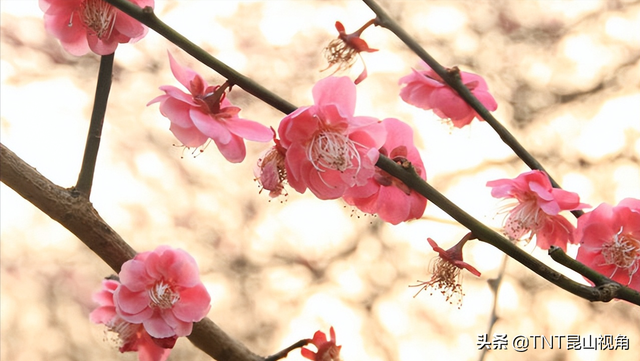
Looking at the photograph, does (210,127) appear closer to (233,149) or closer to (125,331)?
(233,149)

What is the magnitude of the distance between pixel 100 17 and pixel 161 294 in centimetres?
15

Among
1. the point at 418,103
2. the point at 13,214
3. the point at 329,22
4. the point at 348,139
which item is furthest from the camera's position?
the point at 329,22

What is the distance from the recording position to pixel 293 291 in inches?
37.2

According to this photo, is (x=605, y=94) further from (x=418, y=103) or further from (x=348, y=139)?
(x=348, y=139)

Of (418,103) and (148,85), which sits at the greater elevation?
(148,85)

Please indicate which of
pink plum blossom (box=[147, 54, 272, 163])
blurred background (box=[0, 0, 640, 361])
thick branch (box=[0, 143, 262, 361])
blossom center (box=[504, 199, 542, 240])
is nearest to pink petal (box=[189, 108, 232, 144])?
pink plum blossom (box=[147, 54, 272, 163])

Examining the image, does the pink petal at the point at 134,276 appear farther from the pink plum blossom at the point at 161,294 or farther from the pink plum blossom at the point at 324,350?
the pink plum blossom at the point at 324,350

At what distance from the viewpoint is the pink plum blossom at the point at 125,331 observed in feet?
1.32

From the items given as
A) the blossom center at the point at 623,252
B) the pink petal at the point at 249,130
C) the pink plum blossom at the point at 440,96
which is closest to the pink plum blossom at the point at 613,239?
the blossom center at the point at 623,252

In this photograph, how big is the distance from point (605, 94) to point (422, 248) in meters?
0.37

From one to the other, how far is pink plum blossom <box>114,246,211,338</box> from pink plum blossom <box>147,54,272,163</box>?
9 cm

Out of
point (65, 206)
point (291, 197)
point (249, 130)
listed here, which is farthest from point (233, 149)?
point (291, 197)

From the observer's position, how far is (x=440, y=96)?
44cm

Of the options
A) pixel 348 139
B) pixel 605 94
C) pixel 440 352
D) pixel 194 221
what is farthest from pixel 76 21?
pixel 605 94
